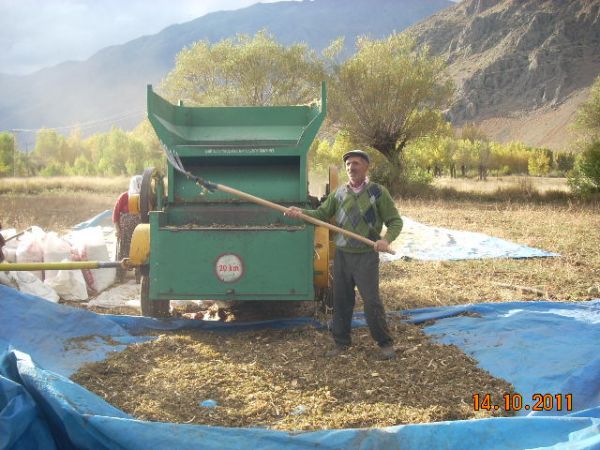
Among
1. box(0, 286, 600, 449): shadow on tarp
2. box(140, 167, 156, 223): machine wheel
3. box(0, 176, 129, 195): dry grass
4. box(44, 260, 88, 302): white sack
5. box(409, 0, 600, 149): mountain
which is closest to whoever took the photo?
box(0, 286, 600, 449): shadow on tarp

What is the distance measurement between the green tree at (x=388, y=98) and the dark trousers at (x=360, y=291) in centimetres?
2216

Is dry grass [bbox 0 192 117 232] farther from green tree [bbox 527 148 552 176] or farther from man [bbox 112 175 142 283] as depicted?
green tree [bbox 527 148 552 176]

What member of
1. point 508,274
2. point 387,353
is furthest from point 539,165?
point 387,353

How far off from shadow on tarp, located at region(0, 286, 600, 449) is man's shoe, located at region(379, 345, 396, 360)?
1.99 ft

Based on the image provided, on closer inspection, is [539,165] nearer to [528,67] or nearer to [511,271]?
[528,67]

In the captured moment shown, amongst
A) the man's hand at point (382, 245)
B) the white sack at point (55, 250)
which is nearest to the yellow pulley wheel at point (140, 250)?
the white sack at point (55, 250)

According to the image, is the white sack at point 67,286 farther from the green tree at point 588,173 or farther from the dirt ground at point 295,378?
the green tree at point 588,173

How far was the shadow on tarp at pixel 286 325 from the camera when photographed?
2510mm

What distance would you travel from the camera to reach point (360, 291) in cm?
432

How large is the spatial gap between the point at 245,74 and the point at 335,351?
2599 cm

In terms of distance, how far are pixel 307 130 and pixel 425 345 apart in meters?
2.08

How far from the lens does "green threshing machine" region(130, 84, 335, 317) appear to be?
4738 millimetres

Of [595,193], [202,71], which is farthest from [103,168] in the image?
[595,193]

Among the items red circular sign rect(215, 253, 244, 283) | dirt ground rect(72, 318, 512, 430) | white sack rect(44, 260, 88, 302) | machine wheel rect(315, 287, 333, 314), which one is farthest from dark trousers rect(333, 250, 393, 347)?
white sack rect(44, 260, 88, 302)
